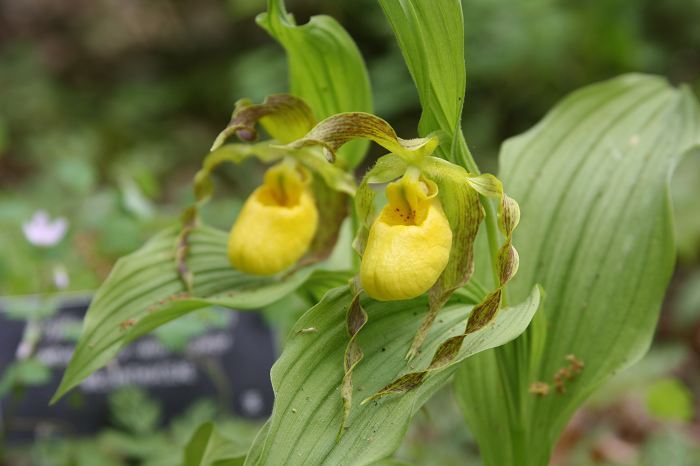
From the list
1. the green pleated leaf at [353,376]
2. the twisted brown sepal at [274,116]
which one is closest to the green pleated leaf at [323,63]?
the twisted brown sepal at [274,116]

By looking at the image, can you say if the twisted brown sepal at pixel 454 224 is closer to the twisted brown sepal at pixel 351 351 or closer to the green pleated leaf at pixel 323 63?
the twisted brown sepal at pixel 351 351

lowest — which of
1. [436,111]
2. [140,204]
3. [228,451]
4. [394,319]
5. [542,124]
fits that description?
[228,451]

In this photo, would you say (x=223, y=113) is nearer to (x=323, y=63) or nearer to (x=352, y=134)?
(x=323, y=63)

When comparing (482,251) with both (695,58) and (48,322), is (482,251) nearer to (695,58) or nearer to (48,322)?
(48,322)

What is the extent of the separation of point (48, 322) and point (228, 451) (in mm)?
562

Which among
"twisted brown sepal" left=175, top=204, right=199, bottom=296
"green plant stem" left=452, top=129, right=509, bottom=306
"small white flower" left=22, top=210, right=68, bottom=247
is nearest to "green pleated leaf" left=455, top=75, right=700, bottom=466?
"green plant stem" left=452, top=129, right=509, bottom=306

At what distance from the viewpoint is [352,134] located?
50 centimetres

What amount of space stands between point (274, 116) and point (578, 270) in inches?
18.2

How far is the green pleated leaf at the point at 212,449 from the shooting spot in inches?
26.5

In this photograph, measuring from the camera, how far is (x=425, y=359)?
0.51 m

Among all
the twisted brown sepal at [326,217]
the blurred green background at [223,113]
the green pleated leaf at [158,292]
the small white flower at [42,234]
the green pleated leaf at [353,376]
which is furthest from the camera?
the blurred green background at [223,113]

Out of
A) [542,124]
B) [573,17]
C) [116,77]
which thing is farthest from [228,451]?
[116,77]

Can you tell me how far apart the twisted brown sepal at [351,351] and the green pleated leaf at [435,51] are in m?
0.21

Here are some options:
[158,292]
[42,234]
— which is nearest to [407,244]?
[158,292]
